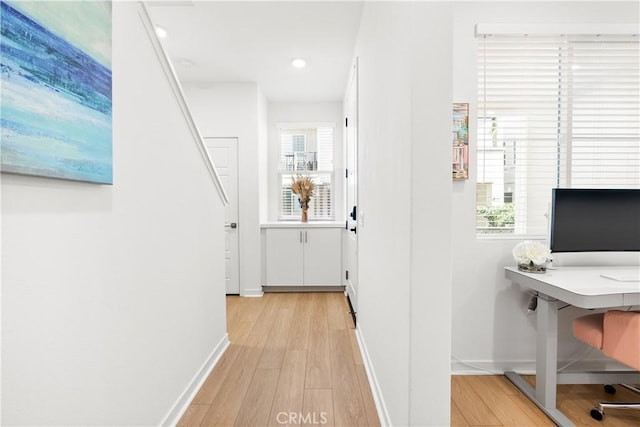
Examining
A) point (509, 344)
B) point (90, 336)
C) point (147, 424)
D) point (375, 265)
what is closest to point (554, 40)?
point (375, 265)

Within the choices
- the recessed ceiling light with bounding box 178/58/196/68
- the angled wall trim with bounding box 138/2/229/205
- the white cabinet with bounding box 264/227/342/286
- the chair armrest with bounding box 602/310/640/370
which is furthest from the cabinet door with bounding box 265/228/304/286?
the chair armrest with bounding box 602/310/640/370

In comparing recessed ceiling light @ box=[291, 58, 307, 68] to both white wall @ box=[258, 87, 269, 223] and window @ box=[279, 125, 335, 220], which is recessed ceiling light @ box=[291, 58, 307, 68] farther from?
window @ box=[279, 125, 335, 220]

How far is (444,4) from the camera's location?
1037 mm

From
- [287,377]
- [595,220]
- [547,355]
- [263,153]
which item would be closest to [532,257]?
[595,220]

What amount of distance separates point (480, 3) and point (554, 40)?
580 millimetres

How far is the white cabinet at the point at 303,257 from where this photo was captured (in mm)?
4012

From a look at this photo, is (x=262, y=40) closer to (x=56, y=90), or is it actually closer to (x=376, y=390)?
(x=56, y=90)

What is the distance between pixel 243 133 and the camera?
3.83 metres

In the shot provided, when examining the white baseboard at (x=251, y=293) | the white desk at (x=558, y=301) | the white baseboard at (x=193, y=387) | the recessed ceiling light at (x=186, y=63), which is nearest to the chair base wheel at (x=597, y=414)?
the white desk at (x=558, y=301)

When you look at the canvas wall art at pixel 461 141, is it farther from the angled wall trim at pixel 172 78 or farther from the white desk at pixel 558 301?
the angled wall trim at pixel 172 78

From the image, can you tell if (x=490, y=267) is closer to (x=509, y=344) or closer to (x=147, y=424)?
(x=509, y=344)

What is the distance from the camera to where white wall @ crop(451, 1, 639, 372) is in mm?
2098

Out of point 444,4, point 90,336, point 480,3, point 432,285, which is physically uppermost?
point 480,3

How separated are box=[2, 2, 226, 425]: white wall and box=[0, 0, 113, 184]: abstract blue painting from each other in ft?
0.23
